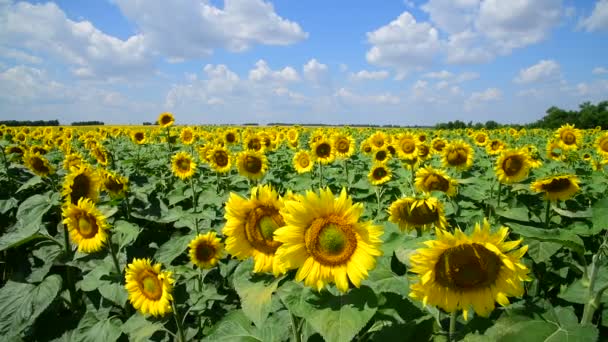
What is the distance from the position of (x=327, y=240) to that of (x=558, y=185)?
12.4 ft

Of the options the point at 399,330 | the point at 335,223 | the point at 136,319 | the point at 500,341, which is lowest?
the point at 136,319

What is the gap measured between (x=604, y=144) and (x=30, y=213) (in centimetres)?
1006

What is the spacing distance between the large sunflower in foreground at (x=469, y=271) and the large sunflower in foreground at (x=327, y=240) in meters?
0.23

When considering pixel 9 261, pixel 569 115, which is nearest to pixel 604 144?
pixel 9 261

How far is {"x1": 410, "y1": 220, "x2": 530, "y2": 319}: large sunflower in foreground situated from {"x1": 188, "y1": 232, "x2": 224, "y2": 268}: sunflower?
2319 mm

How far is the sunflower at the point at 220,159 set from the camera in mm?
6863

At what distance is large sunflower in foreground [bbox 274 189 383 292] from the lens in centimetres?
174

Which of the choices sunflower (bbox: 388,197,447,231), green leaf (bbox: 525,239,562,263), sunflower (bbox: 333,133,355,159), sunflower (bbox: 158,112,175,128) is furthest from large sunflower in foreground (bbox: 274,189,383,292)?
sunflower (bbox: 158,112,175,128)

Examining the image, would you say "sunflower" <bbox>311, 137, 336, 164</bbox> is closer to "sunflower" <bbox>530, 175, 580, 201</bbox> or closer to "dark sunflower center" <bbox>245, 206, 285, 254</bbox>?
"sunflower" <bbox>530, 175, 580, 201</bbox>

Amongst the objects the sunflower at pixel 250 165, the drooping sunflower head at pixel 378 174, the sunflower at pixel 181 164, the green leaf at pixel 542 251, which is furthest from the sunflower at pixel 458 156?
the sunflower at pixel 181 164

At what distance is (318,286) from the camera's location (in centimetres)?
168

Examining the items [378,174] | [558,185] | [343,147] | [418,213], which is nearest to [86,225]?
[418,213]

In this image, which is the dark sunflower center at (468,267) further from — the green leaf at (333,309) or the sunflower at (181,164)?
the sunflower at (181,164)

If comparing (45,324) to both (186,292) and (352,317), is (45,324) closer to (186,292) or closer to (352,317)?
(186,292)
